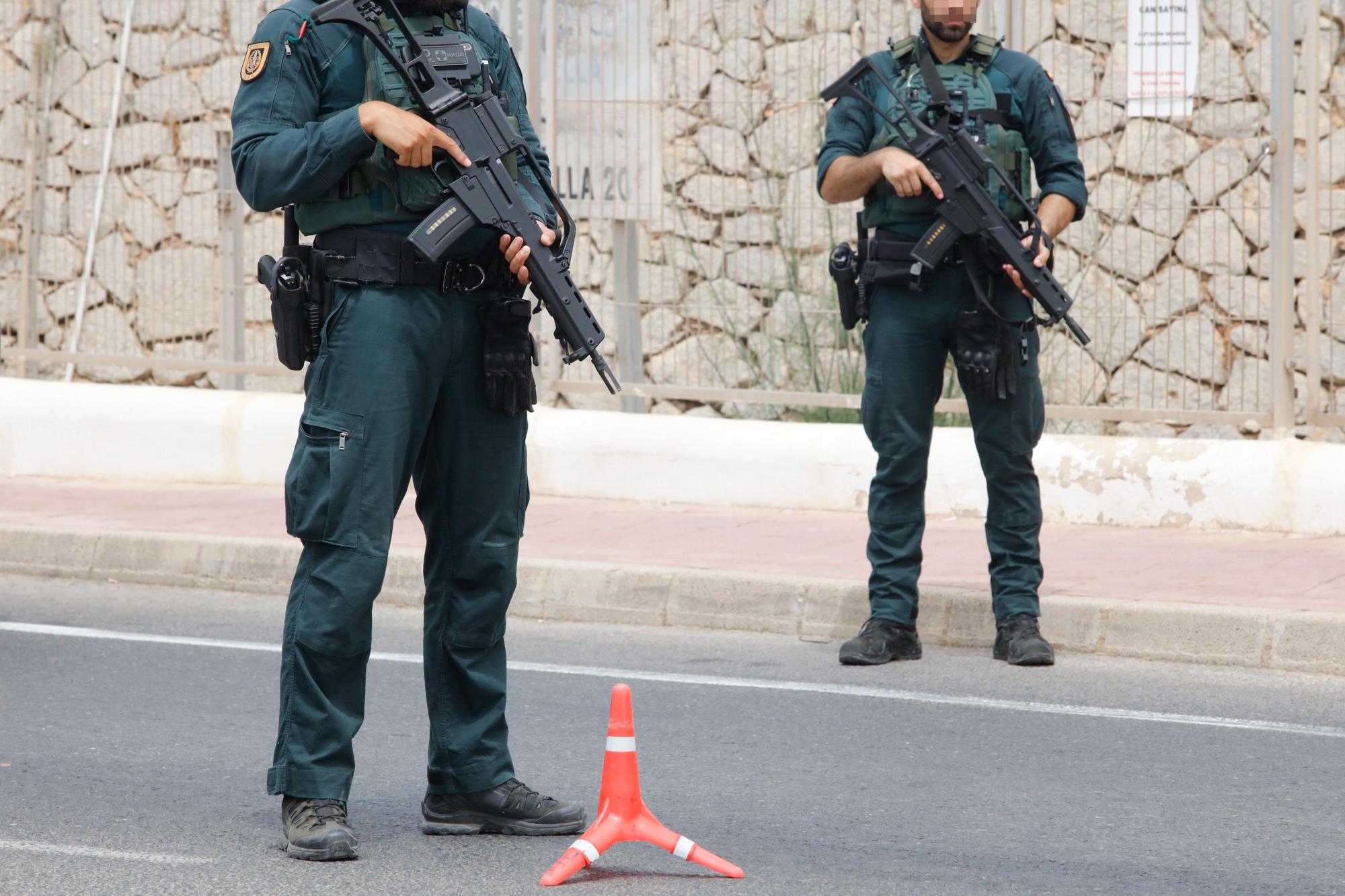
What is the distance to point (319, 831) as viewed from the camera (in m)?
4.47

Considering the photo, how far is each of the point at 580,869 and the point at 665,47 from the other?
24.5 ft

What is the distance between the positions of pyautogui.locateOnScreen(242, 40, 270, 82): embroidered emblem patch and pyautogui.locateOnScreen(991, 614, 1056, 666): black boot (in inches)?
137

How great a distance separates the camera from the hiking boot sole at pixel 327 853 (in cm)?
446

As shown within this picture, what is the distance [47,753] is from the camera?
5594mm

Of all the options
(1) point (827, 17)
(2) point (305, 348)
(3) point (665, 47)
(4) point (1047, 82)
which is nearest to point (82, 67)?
(3) point (665, 47)

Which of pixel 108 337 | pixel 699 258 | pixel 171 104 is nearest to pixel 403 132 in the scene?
pixel 699 258

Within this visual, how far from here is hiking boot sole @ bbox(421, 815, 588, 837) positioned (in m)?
4.73

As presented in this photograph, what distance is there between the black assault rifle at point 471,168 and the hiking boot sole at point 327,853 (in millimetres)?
1197

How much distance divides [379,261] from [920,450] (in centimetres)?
291

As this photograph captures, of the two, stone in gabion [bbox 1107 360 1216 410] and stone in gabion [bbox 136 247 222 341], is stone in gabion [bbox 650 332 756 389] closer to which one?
stone in gabion [bbox 1107 360 1216 410]

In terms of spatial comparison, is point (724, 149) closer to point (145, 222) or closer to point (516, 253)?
point (145, 222)

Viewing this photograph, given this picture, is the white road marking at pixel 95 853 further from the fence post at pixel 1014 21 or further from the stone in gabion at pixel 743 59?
the stone in gabion at pixel 743 59

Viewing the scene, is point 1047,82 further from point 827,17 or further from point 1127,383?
point 827,17

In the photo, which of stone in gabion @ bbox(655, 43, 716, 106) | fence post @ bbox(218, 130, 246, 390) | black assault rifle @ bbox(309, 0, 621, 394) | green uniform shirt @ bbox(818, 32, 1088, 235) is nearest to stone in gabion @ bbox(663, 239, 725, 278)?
stone in gabion @ bbox(655, 43, 716, 106)
